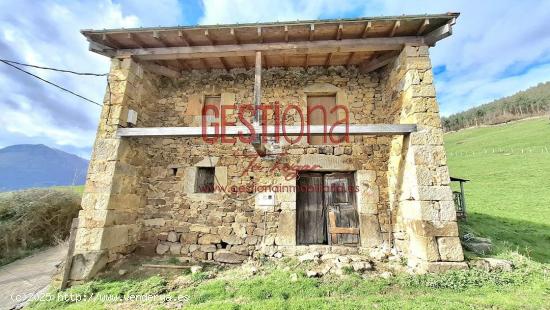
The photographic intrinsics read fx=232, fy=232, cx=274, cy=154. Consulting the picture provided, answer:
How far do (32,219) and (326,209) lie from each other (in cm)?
824

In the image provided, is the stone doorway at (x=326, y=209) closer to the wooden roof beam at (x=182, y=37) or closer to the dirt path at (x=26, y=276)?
the wooden roof beam at (x=182, y=37)

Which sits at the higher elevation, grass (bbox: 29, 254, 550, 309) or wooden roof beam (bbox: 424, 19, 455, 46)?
wooden roof beam (bbox: 424, 19, 455, 46)

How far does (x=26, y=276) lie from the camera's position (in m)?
4.70

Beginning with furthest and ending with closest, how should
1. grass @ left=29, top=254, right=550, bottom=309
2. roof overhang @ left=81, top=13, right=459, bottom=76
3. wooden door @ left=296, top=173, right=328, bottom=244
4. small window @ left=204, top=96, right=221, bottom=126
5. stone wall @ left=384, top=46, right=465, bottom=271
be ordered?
small window @ left=204, top=96, right=221, bottom=126 < wooden door @ left=296, top=173, right=328, bottom=244 < roof overhang @ left=81, top=13, right=459, bottom=76 < stone wall @ left=384, top=46, right=465, bottom=271 < grass @ left=29, top=254, right=550, bottom=309

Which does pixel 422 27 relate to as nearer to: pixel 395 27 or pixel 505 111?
pixel 395 27

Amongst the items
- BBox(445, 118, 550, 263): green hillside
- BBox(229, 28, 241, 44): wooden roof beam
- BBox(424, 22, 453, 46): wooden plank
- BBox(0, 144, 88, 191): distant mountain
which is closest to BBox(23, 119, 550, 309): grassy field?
BBox(445, 118, 550, 263): green hillside

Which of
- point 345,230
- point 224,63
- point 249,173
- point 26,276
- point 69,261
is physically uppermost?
point 224,63

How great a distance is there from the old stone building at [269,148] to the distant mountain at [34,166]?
330 feet

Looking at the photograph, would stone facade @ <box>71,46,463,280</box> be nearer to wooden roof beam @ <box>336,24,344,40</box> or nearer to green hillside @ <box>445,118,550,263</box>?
wooden roof beam @ <box>336,24,344,40</box>

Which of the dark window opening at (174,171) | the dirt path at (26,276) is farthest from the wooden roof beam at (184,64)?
the dirt path at (26,276)

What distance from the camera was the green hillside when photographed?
20.3ft

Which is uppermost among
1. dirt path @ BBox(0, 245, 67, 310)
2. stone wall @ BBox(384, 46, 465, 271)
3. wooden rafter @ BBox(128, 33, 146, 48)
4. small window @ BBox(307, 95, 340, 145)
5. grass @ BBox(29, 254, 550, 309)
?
wooden rafter @ BBox(128, 33, 146, 48)

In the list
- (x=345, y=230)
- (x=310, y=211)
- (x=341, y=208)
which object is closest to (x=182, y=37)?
(x=310, y=211)

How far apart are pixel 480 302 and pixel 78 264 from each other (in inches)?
236
